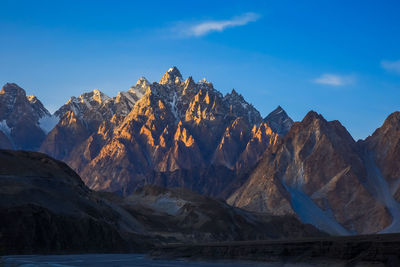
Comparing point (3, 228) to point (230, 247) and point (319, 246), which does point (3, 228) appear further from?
point (319, 246)

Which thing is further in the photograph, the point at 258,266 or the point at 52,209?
the point at 52,209

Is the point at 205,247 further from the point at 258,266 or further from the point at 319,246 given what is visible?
the point at 319,246

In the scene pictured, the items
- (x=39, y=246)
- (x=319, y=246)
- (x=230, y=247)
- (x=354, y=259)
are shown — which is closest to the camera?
(x=354, y=259)

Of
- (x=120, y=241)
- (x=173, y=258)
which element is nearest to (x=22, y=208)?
(x=120, y=241)

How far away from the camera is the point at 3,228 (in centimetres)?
15900

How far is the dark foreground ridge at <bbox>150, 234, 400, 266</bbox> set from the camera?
226 ft

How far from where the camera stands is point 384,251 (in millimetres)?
68500

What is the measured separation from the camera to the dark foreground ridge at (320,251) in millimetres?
69000

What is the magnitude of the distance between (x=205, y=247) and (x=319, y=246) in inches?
1584

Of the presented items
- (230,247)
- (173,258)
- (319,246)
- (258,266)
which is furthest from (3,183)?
(319,246)

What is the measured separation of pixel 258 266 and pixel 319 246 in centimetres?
1232

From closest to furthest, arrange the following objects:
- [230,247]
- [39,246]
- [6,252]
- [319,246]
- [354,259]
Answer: [354,259] < [319,246] < [230,247] < [6,252] < [39,246]

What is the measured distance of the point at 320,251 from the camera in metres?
81.9

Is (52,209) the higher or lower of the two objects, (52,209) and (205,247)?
the higher
